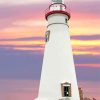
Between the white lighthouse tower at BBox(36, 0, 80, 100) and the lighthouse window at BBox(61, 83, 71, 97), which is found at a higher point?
the white lighthouse tower at BBox(36, 0, 80, 100)

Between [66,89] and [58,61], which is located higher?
[58,61]

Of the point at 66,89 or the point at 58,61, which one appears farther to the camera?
the point at 58,61

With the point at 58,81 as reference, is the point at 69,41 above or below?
above

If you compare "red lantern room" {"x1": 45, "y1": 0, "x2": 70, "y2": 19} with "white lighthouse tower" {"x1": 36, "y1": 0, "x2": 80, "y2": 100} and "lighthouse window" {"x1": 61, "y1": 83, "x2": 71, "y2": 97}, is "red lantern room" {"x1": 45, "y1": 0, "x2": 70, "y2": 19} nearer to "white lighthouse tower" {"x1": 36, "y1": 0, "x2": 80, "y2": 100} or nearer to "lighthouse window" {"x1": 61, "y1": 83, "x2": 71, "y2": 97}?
"white lighthouse tower" {"x1": 36, "y1": 0, "x2": 80, "y2": 100}

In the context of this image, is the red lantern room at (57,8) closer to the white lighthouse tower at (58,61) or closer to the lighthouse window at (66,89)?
the white lighthouse tower at (58,61)

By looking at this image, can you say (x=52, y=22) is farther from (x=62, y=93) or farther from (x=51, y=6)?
(x=62, y=93)

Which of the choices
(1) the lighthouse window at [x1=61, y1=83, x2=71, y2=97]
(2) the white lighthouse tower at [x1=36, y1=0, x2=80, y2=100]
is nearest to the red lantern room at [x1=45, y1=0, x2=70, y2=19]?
(2) the white lighthouse tower at [x1=36, y1=0, x2=80, y2=100]

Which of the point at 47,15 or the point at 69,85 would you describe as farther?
the point at 47,15

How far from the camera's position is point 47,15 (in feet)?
91.6

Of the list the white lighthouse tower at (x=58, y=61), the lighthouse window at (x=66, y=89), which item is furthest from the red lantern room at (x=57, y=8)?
the lighthouse window at (x=66, y=89)

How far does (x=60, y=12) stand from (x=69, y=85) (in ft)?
25.7

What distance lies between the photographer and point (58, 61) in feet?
86.7

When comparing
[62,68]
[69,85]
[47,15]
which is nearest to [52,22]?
[47,15]

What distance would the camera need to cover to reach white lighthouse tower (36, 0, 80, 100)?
25864 millimetres
